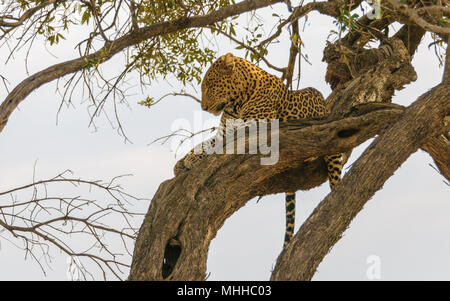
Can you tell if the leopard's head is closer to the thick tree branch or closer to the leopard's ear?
the leopard's ear

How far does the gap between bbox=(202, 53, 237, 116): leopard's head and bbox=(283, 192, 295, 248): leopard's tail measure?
4.20 feet

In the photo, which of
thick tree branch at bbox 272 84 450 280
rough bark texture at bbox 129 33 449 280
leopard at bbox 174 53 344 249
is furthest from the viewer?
leopard at bbox 174 53 344 249

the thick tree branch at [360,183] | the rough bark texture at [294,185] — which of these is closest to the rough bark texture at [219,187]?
the rough bark texture at [294,185]

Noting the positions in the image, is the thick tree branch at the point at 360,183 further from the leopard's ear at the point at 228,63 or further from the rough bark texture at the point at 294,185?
the leopard's ear at the point at 228,63

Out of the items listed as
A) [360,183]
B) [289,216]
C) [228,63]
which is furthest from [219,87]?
Result: [360,183]

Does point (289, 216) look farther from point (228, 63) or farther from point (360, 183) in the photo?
point (228, 63)

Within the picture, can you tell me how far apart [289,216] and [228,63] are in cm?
189

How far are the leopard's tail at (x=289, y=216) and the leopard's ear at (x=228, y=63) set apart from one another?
5.20 ft

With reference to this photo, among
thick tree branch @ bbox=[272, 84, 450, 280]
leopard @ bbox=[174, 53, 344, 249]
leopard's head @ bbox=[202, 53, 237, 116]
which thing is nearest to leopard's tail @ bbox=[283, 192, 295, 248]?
leopard @ bbox=[174, 53, 344, 249]

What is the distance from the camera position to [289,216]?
768cm

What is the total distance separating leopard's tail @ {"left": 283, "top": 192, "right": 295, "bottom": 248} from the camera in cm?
763
